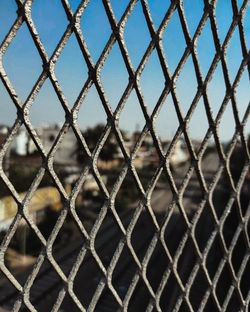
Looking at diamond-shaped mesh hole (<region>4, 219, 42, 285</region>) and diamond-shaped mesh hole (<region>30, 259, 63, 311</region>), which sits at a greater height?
diamond-shaped mesh hole (<region>4, 219, 42, 285</region>)

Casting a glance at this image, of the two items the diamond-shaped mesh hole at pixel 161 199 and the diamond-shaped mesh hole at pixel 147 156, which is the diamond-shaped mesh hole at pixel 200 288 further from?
the diamond-shaped mesh hole at pixel 161 199

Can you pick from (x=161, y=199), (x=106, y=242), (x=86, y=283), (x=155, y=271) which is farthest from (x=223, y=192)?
(x=161, y=199)

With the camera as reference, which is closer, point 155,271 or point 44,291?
point 44,291

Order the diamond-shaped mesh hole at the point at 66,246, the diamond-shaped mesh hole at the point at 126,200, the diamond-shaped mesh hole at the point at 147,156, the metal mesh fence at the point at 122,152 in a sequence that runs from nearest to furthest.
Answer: the metal mesh fence at the point at 122,152
the diamond-shaped mesh hole at the point at 147,156
the diamond-shaped mesh hole at the point at 66,246
the diamond-shaped mesh hole at the point at 126,200

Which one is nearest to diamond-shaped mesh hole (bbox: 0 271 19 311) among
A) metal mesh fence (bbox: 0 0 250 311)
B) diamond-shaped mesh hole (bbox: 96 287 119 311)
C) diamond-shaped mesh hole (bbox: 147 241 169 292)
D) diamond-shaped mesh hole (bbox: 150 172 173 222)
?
diamond-shaped mesh hole (bbox: 96 287 119 311)

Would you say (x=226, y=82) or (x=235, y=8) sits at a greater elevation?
(x=235, y=8)

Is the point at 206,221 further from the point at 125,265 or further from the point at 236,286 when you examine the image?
the point at 236,286

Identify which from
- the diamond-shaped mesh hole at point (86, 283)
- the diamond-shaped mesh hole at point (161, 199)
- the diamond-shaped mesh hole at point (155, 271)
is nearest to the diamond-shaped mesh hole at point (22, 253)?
the diamond-shaped mesh hole at point (86, 283)

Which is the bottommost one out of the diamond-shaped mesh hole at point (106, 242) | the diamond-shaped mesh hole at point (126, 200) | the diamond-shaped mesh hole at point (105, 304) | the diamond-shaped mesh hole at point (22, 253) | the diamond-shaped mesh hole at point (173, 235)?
the diamond-shaped mesh hole at point (105, 304)

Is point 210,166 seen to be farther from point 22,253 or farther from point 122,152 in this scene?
point 122,152

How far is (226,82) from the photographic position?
180cm

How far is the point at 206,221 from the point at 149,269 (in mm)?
6354

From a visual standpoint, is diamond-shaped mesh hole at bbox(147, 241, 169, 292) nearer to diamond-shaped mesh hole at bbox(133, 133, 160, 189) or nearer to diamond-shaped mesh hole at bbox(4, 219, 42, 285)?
diamond-shaped mesh hole at bbox(133, 133, 160, 189)

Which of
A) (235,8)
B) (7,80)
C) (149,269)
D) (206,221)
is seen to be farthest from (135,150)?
(206,221)
